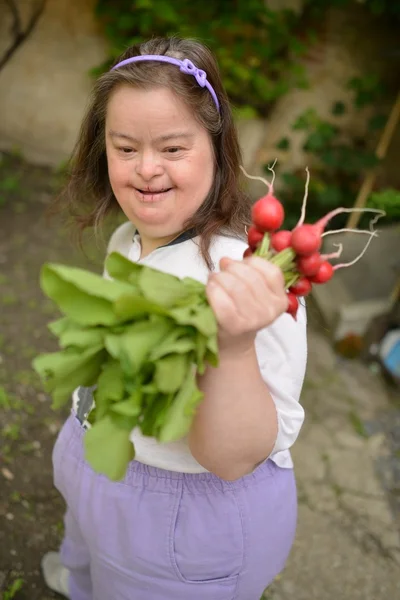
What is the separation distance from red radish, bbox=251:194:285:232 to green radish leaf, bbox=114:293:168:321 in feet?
0.87

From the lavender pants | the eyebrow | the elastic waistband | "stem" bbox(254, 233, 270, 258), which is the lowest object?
the lavender pants

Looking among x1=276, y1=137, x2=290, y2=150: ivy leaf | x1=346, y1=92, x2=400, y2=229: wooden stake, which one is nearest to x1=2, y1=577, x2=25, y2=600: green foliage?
x1=346, y1=92, x2=400, y2=229: wooden stake

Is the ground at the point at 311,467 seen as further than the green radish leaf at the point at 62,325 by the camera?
Yes

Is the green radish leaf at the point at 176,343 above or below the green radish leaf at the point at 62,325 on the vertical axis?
above

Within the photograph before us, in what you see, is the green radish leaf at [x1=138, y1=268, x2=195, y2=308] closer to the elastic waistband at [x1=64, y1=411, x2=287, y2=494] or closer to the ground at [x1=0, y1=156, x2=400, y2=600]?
the elastic waistband at [x1=64, y1=411, x2=287, y2=494]

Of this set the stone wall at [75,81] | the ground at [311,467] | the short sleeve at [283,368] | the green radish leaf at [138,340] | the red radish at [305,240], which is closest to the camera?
the green radish leaf at [138,340]

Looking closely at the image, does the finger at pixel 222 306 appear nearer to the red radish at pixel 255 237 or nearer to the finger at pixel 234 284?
the finger at pixel 234 284

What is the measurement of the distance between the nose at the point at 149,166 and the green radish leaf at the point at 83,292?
361mm

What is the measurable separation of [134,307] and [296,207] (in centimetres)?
359

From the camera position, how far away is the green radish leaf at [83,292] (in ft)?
2.88

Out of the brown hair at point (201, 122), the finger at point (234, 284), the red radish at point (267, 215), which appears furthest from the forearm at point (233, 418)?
the brown hair at point (201, 122)

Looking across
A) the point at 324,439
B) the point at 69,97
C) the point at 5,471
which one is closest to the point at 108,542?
the point at 5,471

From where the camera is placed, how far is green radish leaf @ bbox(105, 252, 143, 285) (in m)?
0.92

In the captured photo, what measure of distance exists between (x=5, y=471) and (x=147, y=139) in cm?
180
